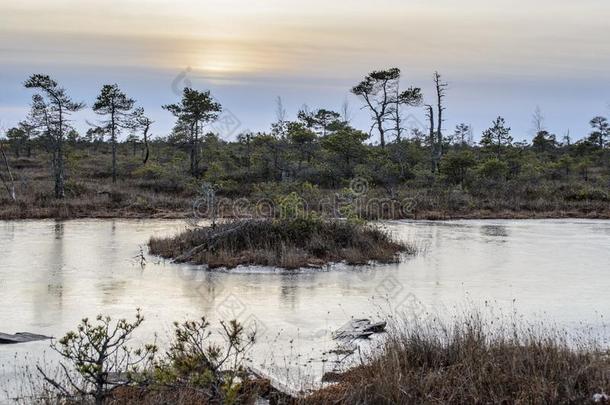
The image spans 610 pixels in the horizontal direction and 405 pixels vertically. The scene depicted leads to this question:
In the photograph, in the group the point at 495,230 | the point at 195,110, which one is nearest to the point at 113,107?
the point at 195,110

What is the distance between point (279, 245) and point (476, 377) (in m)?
9.99

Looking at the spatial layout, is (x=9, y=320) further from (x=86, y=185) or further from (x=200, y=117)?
(x=200, y=117)

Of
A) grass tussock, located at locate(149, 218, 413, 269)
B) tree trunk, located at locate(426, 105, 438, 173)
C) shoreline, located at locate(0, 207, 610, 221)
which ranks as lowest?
grass tussock, located at locate(149, 218, 413, 269)

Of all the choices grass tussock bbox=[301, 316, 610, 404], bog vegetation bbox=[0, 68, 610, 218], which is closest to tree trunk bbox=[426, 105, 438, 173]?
bog vegetation bbox=[0, 68, 610, 218]

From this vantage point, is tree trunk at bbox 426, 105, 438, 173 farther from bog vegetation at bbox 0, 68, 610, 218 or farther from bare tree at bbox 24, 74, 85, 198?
bare tree at bbox 24, 74, 85, 198

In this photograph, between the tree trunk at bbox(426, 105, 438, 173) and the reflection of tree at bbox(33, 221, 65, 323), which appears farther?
the tree trunk at bbox(426, 105, 438, 173)

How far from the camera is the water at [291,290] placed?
368 inches

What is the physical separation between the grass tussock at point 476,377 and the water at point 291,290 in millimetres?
972

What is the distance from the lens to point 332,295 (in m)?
12.0

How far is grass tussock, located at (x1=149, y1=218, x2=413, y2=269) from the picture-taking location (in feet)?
50.4

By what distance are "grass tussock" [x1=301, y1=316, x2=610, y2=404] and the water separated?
97 centimetres

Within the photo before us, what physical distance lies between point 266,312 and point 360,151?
29948mm

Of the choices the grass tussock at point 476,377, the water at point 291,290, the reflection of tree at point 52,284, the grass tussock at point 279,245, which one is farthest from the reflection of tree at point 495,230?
the grass tussock at point 476,377

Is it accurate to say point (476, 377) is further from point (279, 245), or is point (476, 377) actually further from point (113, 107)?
point (113, 107)
